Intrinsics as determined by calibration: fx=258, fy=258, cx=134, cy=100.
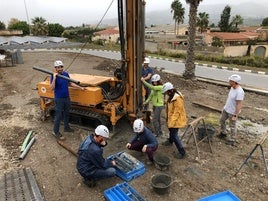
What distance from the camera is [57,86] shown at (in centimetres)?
608

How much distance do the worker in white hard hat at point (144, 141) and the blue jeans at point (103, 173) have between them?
2.63ft

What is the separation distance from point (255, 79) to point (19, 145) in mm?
10657

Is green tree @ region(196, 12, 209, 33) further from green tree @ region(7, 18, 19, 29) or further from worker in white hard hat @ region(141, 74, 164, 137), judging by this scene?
worker in white hard hat @ region(141, 74, 164, 137)

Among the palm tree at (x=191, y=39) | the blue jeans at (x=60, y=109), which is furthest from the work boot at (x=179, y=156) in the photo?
the palm tree at (x=191, y=39)

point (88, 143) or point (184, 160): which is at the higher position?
point (88, 143)

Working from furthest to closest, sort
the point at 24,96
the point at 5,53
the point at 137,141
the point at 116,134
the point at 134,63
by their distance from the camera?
the point at 5,53 < the point at 24,96 < the point at 116,134 < the point at 134,63 < the point at 137,141

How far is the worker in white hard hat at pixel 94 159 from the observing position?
14.3 ft

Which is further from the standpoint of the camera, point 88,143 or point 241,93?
point 241,93

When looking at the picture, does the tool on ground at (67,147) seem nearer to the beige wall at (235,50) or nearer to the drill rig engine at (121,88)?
the drill rig engine at (121,88)

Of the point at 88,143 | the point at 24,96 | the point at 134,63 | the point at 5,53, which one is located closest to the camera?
the point at 88,143

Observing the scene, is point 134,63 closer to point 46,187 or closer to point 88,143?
point 88,143

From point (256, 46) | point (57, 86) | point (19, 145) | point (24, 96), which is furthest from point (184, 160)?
point (256, 46)

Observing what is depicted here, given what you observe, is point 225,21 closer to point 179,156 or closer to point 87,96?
point 87,96

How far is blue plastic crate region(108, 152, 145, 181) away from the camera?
4.84 metres
